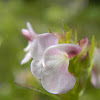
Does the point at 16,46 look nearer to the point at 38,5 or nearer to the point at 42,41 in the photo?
the point at 42,41

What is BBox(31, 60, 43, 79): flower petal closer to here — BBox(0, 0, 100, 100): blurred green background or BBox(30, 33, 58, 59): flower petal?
BBox(30, 33, 58, 59): flower petal

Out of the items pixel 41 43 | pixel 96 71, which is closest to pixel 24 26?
pixel 96 71

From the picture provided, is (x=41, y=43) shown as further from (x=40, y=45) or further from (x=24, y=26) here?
(x=24, y=26)

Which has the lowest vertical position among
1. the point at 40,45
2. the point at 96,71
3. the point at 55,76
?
the point at 96,71

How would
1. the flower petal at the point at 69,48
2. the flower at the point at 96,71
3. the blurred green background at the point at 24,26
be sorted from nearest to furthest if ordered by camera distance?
the flower petal at the point at 69,48, the flower at the point at 96,71, the blurred green background at the point at 24,26

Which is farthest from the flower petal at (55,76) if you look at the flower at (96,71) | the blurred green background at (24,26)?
the flower at (96,71)

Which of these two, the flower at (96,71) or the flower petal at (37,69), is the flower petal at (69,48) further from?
the flower at (96,71)

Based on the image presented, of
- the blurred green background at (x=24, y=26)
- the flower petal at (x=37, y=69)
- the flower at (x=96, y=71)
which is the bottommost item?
the blurred green background at (x=24, y=26)
